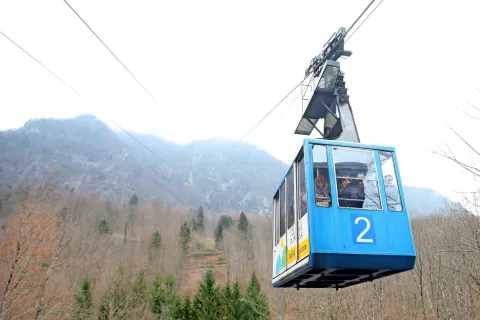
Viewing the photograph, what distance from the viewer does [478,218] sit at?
631 inches

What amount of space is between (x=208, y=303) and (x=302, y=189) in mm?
29998

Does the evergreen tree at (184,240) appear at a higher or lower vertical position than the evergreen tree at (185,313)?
higher

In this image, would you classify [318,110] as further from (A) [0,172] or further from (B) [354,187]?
(A) [0,172]

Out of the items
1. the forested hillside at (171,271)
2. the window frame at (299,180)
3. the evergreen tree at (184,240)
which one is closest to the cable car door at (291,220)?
the window frame at (299,180)

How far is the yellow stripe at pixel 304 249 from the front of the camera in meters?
6.39

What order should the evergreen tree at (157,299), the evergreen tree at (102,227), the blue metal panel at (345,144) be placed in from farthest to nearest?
the evergreen tree at (102,227) → the evergreen tree at (157,299) → the blue metal panel at (345,144)

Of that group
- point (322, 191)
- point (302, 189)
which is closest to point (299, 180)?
point (302, 189)

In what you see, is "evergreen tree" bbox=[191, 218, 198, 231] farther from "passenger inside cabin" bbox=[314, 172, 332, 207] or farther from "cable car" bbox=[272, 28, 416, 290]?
"passenger inside cabin" bbox=[314, 172, 332, 207]

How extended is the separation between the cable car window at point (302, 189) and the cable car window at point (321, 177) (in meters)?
0.30

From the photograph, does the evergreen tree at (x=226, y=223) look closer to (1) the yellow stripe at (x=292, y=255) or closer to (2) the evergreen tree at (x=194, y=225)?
(2) the evergreen tree at (x=194, y=225)

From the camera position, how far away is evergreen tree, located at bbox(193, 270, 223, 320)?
3353cm

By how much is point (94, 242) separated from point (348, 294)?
52.3 m

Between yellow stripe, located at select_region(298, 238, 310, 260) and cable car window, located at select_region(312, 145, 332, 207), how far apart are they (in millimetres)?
688

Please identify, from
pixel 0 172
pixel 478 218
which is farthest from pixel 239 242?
pixel 0 172
